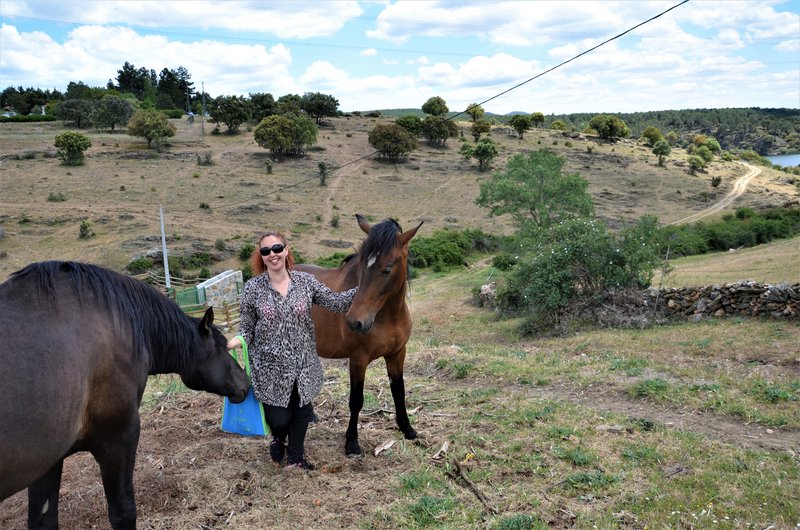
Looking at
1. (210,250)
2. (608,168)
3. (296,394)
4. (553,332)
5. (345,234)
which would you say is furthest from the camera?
(608,168)

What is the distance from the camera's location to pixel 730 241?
32844 millimetres

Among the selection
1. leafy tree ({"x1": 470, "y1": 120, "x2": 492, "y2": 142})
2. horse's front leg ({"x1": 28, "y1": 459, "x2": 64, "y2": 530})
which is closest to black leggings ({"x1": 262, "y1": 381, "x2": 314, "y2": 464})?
horse's front leg ({"x1": 28, "y1": 459, "x2": 64, "y2": 530})

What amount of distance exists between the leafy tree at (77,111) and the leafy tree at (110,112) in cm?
220

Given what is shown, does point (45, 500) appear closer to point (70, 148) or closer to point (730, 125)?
point (70, 148)

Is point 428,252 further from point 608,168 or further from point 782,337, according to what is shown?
point 608,168

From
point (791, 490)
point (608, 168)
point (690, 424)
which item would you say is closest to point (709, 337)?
point (690, 424)

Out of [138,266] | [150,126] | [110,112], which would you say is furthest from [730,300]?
[110,112]

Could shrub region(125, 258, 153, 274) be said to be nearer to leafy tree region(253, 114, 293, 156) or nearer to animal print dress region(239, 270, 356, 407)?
leafy tree region(253, 114, 293, 156)

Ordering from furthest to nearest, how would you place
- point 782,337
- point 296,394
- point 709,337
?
point 709,337, point 782,337, point 296,394

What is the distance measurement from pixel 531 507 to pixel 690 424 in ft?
9.54

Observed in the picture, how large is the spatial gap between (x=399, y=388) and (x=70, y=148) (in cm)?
5241

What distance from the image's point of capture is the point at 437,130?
213ft

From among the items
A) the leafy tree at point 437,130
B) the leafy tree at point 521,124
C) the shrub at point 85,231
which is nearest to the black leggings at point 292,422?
the shrub at point 85,231

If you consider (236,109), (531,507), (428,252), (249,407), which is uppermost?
(236,109)
